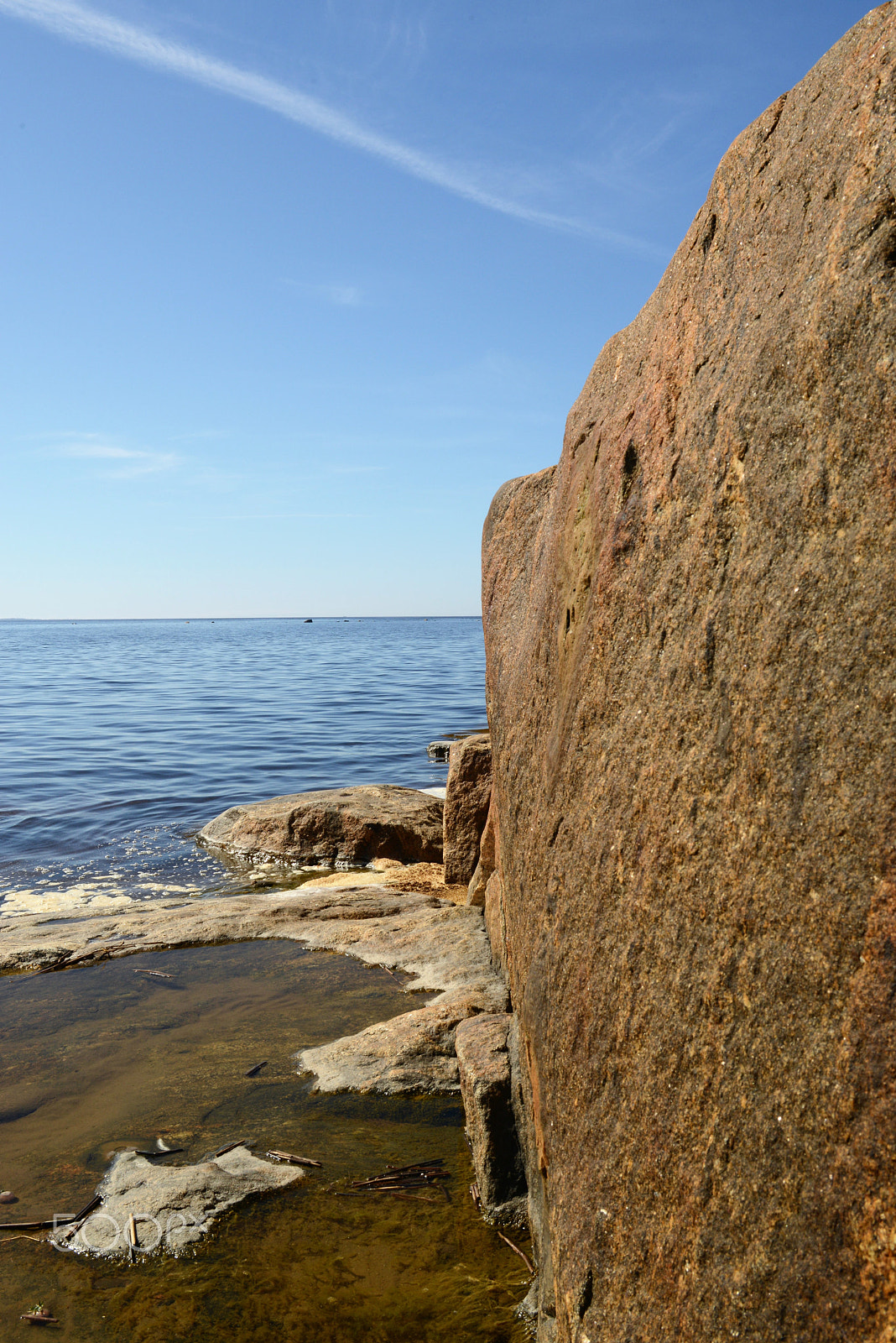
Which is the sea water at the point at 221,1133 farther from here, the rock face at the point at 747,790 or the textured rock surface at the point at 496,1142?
the rock face at the point at 747,790

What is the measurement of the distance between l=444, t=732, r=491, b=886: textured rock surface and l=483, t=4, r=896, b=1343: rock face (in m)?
4.77

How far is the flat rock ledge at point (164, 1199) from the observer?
2.85 metres

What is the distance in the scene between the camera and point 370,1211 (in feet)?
10.0

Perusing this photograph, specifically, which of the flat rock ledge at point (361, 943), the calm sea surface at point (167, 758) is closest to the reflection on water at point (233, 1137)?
the flat rock ledge at point (361, 943)

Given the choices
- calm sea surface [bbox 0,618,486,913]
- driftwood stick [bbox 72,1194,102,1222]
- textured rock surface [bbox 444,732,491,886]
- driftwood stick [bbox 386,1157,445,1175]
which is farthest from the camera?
calm sea surface [bbox 0,618,486,913]

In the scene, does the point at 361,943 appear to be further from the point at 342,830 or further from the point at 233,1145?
the point at 342,830

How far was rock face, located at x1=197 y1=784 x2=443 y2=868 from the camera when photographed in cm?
898

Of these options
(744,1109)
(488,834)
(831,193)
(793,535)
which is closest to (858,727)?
(793,535)

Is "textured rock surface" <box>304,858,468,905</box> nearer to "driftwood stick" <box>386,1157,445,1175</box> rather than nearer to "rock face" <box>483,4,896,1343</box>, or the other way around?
"driftwood stick" <box>386,1157,445,1175</box>

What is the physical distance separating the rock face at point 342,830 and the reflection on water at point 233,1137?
3.44 metres

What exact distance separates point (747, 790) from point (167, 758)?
15.7 meters

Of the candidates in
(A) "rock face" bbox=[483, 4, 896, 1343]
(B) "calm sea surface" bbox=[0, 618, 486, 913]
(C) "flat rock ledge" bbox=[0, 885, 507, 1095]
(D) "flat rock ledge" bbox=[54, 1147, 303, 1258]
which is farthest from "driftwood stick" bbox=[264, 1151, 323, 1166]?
(B) "calm sea surface" bbox=[0, 618, 486, 913]

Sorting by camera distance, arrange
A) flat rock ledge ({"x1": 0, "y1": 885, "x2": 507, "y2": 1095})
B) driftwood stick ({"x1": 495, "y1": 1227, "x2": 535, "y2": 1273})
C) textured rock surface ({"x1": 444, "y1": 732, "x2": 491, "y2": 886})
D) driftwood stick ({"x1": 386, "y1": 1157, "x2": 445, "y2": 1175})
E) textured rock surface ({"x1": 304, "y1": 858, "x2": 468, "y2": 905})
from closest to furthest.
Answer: driftwood stick ({"x1": 495, "y1": 1227, "x2": 535, "y2": 1273}) < driftwood stick ({"x1": 386, "y1": 1157, "x2": 445, "y2": 1175}) < flat rock ledge ({"x1": 0, "y1": 885, "x2": 507, "y2": 1095}) < textured rock surface ({"x1": 444, "y1": 732, "x2": 491, "y2": 886}) < textured rock surface ({"x1": 304, "y1": 858, "x2": 468, "y2": 905})

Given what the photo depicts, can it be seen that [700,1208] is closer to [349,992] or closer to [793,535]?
[793,535]
